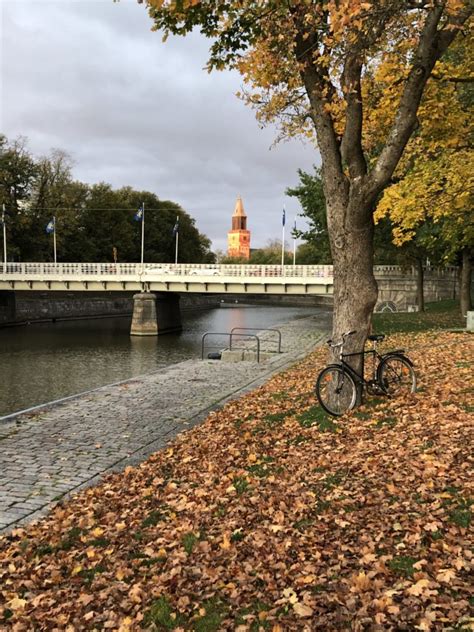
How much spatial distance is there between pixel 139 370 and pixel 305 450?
722 inches

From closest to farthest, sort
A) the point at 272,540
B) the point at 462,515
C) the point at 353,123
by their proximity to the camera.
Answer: the point at 462,515
the point at 272,540
the point at 353,123

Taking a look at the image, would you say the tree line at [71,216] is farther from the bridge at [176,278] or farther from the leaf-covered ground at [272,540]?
the leaf-covered ground at [272,540]

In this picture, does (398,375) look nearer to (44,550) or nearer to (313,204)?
(44,550)

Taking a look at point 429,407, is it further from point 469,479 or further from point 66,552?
point 66,552

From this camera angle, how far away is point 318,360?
1745 centimetres

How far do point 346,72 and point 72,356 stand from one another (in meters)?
24.5

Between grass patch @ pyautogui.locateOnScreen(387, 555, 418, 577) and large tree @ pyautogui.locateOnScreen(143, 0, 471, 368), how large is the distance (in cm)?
471

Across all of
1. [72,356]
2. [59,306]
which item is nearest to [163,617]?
[72,356]

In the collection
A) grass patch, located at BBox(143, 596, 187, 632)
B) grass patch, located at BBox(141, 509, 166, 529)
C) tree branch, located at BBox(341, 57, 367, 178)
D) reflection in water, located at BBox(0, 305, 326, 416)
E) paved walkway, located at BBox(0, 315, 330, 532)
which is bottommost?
reflection in water, located at BBox(0, 305, 326, 416)

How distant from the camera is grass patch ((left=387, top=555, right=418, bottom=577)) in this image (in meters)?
3.79

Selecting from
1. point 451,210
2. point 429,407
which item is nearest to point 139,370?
point 451,210

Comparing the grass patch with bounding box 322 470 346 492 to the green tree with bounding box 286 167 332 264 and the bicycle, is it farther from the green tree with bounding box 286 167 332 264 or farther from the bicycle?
the green tree with bounding box 286 167 332 264

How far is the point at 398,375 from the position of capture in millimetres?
9422

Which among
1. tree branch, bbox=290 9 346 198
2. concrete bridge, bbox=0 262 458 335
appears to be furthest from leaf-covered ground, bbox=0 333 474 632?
concrete bridge, bbox=0 262 458 335
